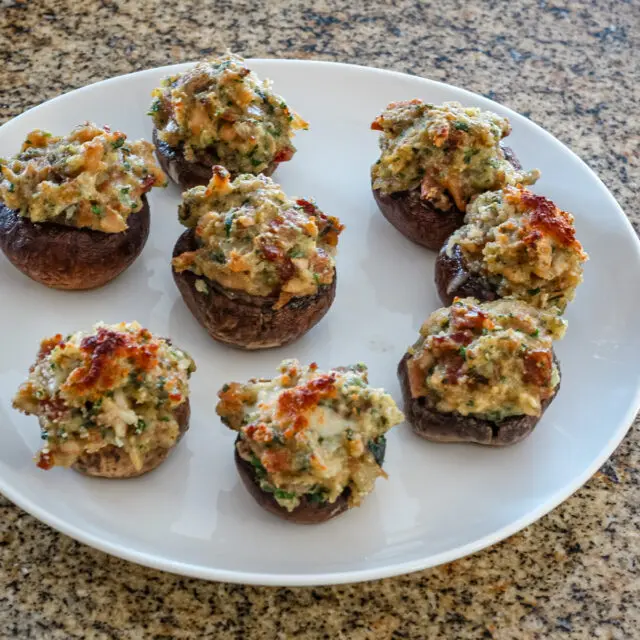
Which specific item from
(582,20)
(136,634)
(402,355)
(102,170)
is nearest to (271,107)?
(102,170)

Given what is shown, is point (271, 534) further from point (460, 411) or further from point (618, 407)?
point (618, 407)

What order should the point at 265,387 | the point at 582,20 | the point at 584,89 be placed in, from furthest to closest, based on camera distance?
the point at 582,20 < the point at 584,89 < the point at 265,387

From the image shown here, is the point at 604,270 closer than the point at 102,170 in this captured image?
No

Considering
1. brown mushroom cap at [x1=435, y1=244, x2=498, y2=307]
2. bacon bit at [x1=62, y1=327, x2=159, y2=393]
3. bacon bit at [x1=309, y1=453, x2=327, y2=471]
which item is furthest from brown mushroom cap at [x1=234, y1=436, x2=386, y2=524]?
brown mushroom cap at [x1=435, y1=244, x2=498, y2=307]

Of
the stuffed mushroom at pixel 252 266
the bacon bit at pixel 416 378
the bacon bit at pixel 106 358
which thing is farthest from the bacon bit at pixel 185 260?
the bacon bit at pixel 416 378

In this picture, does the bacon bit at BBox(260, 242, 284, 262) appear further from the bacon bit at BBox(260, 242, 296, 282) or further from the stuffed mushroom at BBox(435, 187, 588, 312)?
the stuffed mushroom at BBox(435, 187, 588, 312)

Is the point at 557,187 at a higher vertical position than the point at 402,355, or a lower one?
higher
